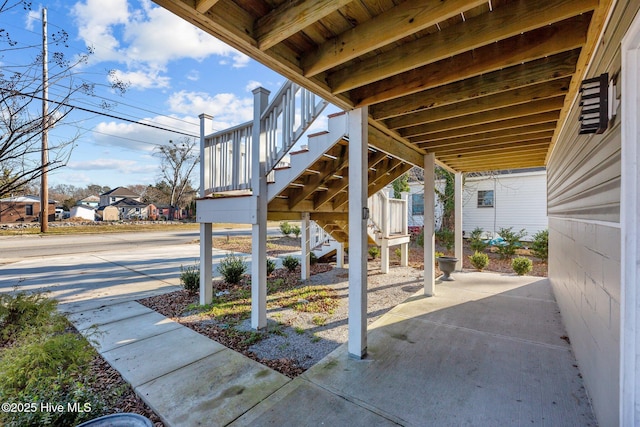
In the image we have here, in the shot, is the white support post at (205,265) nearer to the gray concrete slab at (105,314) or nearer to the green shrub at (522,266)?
the gray concrete slab at (105,314)

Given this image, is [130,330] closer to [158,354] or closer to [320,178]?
[158,354]

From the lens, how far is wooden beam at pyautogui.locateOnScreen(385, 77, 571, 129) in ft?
8.66

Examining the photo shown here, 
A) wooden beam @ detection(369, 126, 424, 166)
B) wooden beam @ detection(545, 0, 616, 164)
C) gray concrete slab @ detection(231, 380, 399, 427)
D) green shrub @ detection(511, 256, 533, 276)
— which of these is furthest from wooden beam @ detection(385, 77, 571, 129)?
green shrub @ detection(511, 256, 533, 276)

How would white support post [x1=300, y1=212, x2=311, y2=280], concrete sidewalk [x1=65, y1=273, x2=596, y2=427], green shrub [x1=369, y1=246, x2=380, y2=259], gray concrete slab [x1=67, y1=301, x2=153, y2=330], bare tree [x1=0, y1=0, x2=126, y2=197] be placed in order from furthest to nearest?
1. green shrub [x1=369, y1=246, x2=380, y2=259]
2. white support post [x1=300, y1=212, x2=311, y2=280]
3. gray concrete slab [x1=67, y1=301, x2=153, y2=330]
4. bare tree [x1=0, y1=0, x2=126, y2=197]
5. concrete sidewalk [x1=65, y1=273, x2=596, y2=427]

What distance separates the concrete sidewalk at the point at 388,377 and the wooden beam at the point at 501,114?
2.55 metres

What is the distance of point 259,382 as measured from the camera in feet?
8.16

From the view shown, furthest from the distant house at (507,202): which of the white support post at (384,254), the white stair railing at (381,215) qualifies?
the white support post at (384,254)

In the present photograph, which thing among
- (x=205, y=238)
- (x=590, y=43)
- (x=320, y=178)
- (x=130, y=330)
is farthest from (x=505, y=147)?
(x=130, y=330)

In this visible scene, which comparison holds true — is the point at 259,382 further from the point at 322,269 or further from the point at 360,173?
the point at 322,269

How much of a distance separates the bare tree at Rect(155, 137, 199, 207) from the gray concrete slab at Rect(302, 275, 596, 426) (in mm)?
29279

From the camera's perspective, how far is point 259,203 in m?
3.67

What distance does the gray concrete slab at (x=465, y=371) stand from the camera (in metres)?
2.07

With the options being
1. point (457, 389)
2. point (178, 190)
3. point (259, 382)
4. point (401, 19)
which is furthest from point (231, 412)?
point (178, 190)

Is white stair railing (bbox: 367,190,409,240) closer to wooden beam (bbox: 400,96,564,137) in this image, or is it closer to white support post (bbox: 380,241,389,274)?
white support post (bbox: 380,241,389,274)
